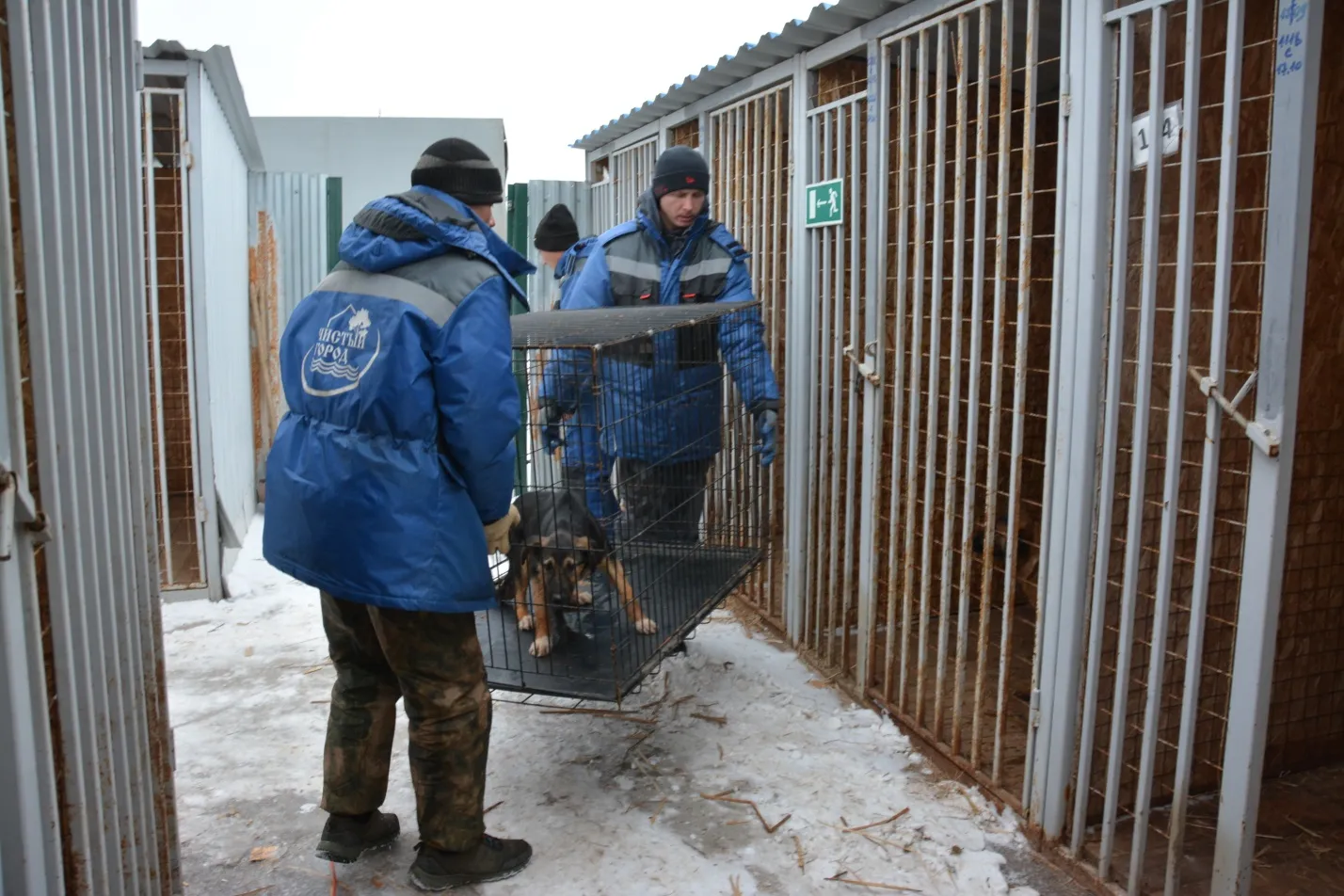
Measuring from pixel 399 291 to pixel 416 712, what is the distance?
1313 millimetres

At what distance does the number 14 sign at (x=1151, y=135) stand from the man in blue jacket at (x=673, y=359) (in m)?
1.79

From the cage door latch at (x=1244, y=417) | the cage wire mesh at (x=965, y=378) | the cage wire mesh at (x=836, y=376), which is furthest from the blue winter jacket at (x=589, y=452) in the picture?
the cage door latch at (x=1244, y=417)

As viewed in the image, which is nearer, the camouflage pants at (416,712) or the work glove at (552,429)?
the camouflage pants at (416,712)

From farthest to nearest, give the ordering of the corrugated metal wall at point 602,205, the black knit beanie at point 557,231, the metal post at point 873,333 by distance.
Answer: the corrugated metal wall at point 602,205, the black knit beanie at point 557,231, the metal post at point 873,333

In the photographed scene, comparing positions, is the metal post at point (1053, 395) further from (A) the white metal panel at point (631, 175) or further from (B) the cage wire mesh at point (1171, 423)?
(A) the white metal panel at point (631, 175)

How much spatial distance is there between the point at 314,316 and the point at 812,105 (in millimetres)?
2910

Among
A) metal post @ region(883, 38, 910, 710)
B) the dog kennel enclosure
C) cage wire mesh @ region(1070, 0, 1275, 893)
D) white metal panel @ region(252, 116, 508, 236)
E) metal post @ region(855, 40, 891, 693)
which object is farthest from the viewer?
white metal panel @ region(252, 116, 508, 236)

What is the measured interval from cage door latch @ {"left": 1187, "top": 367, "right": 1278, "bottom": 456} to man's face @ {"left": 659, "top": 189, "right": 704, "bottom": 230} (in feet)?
8.78

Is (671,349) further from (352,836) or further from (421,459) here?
(352,836)

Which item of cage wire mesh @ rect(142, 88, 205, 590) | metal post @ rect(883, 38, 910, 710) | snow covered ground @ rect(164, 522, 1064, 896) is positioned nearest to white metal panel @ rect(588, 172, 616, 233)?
cage wire mesh @ rect(142, 88, 205, 590)

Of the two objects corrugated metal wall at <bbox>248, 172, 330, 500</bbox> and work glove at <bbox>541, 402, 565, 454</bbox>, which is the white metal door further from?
corrugated metal wall at <bbox>248, 172, 330, 500</bbox>

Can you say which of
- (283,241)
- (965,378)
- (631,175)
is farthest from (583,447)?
(283,241)

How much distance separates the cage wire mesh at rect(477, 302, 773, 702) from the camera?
12.5ft

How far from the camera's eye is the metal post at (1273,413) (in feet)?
8.64
